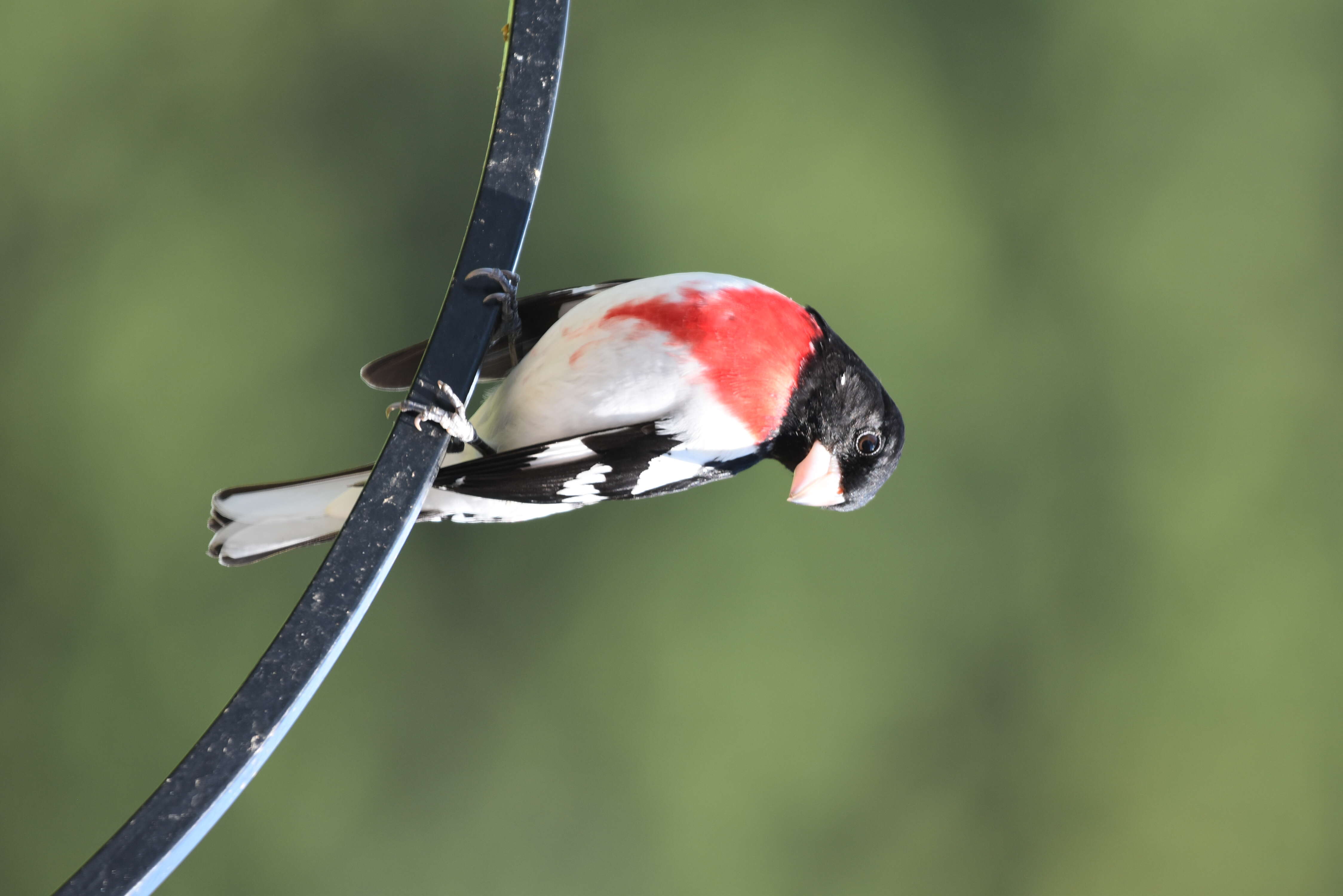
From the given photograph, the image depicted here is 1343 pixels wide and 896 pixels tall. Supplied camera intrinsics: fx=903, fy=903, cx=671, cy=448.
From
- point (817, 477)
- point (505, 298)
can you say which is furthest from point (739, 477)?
point (505, 298)

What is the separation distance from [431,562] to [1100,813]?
43.9 inches

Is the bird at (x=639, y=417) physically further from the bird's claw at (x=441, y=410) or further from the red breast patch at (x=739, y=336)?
the bird's claw at (x=441, y=410)

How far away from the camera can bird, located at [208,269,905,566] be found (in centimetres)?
76

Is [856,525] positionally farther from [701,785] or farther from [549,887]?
[549,887]

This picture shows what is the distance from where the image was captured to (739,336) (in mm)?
790

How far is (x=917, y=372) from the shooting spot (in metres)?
1.49

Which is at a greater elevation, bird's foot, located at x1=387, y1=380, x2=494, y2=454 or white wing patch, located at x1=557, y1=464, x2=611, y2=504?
bird's foot, located at x1=387, y1=380, x2=494, y2=454

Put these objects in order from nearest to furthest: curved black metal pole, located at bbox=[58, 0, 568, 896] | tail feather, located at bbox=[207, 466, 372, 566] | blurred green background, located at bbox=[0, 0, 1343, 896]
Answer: curved black metal pole, located at bbox=[58, 0, 568, 896] → tail feather, located at bbox=[207, 466, 372, 566] → blurred green background, located at bbox=[0, 0, 1343, 896]

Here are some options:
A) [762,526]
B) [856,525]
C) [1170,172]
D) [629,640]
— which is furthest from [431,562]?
[1170,172]

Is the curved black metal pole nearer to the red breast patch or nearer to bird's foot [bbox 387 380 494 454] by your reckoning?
bird's foot [bbox 387 380 494 454]

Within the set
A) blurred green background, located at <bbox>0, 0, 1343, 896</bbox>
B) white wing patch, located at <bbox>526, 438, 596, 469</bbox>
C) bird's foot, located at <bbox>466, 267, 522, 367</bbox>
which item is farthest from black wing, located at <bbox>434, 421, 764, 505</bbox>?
blurred green background, located at <bbox>0, 0, 1343, 896</bbox>

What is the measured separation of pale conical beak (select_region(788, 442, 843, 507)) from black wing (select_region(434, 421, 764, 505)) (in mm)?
130

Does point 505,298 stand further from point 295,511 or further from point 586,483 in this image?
point 295,511

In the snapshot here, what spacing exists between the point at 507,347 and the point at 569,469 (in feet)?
0.64
